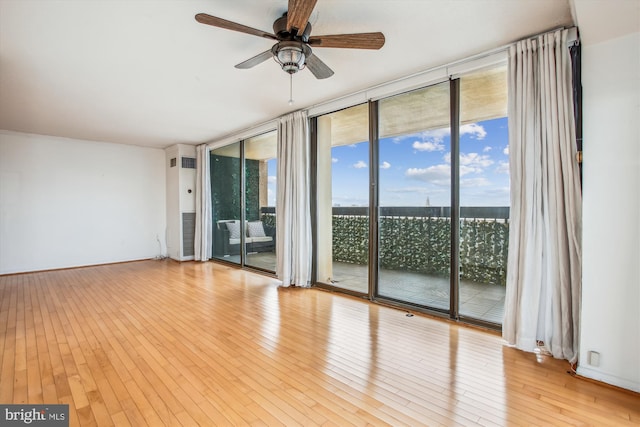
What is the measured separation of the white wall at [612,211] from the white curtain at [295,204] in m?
3.23

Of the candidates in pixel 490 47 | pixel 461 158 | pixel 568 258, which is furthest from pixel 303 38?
pixel 568 258

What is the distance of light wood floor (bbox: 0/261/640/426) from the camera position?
1843 millimetres

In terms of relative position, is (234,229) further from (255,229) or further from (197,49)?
(197,49)

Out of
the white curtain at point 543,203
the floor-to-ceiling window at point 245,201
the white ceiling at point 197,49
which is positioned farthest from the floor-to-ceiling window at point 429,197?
the floor-to-ceiling window at point 245,201

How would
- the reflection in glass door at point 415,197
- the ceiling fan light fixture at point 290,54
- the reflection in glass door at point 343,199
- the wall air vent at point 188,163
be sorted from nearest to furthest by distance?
1. the ceiling fan light fixture at point 290,54
2. the reflection in glass door at point 415,197
3. the reflection in glass door at point 343,199
4. the wall air vent at point 188,163

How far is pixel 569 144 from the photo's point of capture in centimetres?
239

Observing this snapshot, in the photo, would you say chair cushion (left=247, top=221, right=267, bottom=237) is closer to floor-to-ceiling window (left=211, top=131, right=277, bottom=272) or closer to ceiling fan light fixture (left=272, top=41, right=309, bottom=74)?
floor-to-ceiling window (left=211, top=131, right=277, bottom=272)

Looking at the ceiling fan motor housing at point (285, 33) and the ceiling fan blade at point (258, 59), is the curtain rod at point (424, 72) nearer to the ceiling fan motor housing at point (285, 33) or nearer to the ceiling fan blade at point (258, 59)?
the ceiling fan motor housing at point (285, 33)

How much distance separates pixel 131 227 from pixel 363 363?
672 cm

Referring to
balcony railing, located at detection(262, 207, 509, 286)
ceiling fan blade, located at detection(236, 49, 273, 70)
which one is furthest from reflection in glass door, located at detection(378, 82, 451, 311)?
ceiling fan blade, located at detection(236, 49, 273, 70)

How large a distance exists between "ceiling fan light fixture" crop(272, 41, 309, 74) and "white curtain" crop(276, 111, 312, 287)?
2.25 m

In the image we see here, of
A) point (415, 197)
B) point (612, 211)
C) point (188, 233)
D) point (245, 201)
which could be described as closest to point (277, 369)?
point (415, 197)

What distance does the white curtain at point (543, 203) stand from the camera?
94.8 inches

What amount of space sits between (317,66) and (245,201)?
4.03 m
